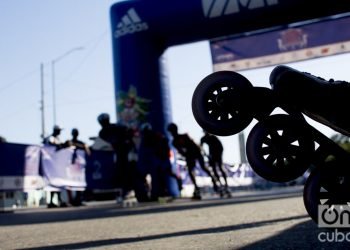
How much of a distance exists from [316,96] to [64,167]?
28.9ft

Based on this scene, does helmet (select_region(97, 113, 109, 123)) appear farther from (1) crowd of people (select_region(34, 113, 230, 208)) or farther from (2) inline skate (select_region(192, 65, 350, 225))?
(2) inline skate (select_region(192, 65, 350, 225))

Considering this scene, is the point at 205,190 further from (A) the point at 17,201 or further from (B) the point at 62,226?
(B) the point at 62,226

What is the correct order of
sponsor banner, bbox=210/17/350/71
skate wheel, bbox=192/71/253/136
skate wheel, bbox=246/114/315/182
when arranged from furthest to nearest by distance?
sponsor banner, bbox=210/17/350/71 < skate wheel, bbox=192/71/253/136 < skate wheel, bbox=246/114/315/182

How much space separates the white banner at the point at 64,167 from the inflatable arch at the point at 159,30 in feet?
8.58

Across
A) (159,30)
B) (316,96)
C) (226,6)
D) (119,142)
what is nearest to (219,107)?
(316,96)

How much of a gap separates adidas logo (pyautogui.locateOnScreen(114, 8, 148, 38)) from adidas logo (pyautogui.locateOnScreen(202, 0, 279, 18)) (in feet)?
5.79

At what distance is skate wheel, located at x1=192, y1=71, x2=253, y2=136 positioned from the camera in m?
3.19

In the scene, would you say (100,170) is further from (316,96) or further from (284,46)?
(316,96)

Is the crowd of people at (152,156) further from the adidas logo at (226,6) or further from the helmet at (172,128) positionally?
the adidas logo at (226,6)

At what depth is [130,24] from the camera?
46.0ft

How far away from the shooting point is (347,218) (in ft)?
9.48

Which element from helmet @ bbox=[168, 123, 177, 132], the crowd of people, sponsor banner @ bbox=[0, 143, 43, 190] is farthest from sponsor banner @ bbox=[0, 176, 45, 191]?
helmet @ bbox=[168, 123, 177, 132]

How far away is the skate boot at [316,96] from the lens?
9.38 ft

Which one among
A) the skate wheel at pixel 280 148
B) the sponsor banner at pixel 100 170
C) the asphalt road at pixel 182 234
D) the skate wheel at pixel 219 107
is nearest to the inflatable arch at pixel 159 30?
the sponsor banner at pixel 100 170
